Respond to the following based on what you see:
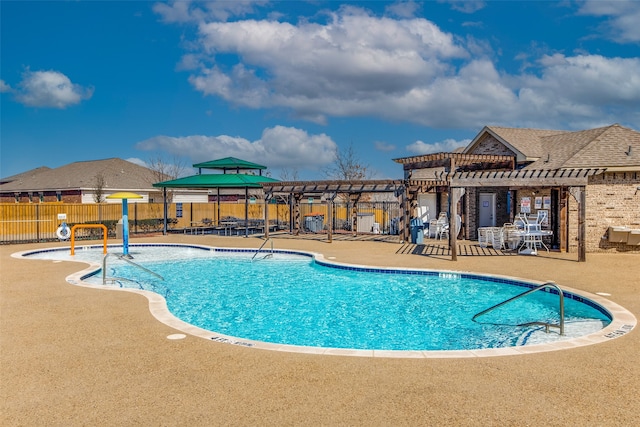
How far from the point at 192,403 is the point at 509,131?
2029cm

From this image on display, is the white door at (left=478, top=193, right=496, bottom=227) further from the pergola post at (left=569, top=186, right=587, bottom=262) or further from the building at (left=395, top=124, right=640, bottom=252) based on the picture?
the pergola post at (left=569, top=186, right=587, bottom=262)

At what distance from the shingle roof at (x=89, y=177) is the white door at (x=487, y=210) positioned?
26655mm

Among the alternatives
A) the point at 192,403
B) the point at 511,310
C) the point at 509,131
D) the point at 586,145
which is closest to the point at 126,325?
the point at 192,403

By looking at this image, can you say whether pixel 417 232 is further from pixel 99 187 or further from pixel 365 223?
pixel 99 187

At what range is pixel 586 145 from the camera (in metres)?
18.1

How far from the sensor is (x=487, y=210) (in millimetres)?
20781

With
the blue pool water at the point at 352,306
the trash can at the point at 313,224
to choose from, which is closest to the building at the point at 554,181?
the blue pool water at the point at 352,306

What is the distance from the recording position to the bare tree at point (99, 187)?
113ft

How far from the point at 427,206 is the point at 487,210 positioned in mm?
4556

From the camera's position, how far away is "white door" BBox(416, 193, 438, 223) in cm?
2483

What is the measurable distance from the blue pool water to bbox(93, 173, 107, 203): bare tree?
2209 cm

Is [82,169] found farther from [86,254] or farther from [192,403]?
[192,403]

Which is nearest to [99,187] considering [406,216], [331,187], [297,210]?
[297,210]

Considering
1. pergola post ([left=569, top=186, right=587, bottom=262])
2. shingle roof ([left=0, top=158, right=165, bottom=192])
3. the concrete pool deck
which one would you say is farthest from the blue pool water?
shingle roof ([left=0, top=158, right=165, bottom=192])
